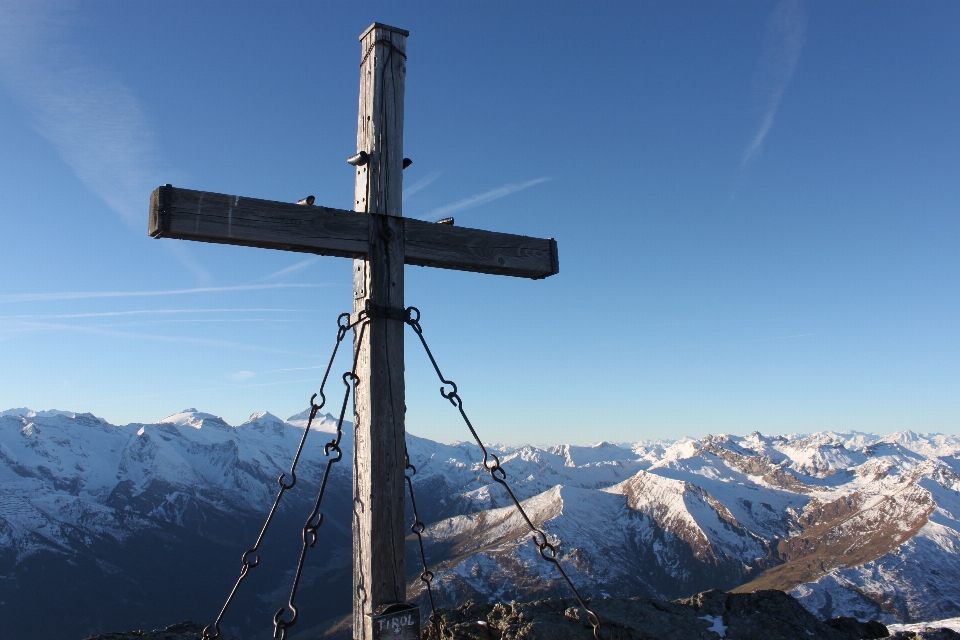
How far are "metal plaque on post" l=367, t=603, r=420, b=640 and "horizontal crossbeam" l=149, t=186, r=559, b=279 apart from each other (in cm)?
303

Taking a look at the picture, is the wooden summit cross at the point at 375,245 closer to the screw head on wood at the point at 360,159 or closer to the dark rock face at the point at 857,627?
the screw head on wood at the point at 360,159

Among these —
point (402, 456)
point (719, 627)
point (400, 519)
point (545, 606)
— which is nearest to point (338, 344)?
point (402, 456)

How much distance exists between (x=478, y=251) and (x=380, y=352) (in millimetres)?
1500

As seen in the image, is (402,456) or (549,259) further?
(549,259)

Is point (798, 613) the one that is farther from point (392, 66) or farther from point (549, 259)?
point (392, 66)

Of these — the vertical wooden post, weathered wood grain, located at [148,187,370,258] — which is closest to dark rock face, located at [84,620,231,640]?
the vertical wooden post

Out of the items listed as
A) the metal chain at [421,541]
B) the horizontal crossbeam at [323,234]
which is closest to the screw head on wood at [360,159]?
the horizontal crossbeam at [323,234]

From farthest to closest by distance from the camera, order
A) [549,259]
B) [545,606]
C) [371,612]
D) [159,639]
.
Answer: [545,606], [159,639], [549,259], [371,612]

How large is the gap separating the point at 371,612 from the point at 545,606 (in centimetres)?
393

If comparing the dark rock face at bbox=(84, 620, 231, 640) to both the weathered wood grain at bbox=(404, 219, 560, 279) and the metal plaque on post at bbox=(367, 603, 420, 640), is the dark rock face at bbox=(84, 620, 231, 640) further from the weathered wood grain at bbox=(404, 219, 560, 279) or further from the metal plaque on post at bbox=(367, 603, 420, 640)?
the weathered wood grain at bbox=(404, 219, 560, 279)

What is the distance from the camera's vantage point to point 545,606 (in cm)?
845

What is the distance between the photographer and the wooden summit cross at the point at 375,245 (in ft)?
17.2

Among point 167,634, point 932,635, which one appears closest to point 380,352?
point 167,634

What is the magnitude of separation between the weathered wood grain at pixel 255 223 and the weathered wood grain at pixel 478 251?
1.77 ft
